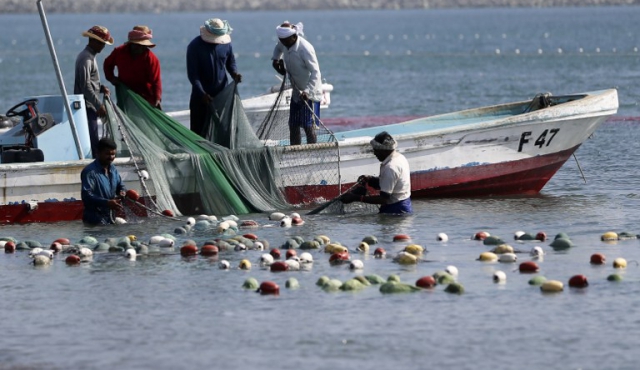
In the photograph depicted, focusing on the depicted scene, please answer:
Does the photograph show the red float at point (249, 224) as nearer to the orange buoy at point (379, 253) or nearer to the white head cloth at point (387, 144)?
the white head cloth at point (387, 144)

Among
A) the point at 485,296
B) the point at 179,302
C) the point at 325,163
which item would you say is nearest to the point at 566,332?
the point at 485,296

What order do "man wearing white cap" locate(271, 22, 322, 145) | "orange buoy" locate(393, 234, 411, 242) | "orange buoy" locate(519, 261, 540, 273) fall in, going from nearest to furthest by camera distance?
1. "orange buoy" locate(519, 261, 540, 273)
2. "orange buoy" locate(393, 234, 411, 242)
3. "man wearing white cap" locate(271, 22, 322, 145)

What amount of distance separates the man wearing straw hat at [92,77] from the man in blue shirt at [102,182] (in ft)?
3.36

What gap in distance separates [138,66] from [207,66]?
0.83 meters

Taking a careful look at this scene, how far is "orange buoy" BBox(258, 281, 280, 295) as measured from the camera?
40.2ft

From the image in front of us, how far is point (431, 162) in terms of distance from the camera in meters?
17.4

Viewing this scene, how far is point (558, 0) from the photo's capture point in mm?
170875

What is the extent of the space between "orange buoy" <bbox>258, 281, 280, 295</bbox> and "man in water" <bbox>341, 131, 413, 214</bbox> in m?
3.52

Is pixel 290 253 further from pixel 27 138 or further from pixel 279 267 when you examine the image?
pixel 27 138

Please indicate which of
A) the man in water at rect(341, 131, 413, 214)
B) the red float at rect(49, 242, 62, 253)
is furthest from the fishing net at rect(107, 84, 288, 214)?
the red float at rect(49, 242, 62, 253)

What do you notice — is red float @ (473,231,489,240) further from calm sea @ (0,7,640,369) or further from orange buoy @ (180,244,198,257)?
orange buoy @ (180,244,198,257)

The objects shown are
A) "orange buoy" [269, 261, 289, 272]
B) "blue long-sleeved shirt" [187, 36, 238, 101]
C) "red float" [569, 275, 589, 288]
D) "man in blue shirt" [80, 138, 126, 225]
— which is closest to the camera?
"red float" [569, 275, 589, 288]

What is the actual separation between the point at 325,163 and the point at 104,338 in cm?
631

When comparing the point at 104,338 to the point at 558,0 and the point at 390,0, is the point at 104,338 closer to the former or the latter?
the point at 558,0
